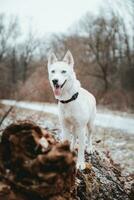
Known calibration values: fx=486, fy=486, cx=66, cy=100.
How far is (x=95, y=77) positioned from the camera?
4741cm

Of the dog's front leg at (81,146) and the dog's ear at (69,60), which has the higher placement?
the dog's ear at (69,60)

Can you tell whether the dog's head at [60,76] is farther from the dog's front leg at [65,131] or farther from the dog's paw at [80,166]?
the dog's paw at [80,166]

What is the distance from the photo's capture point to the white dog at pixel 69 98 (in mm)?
6734

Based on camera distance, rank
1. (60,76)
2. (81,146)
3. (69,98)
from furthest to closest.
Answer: (81,146) → (69,98) → (60,76)

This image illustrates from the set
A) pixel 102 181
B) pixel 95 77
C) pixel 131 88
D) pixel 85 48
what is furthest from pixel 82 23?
pixel 102 181

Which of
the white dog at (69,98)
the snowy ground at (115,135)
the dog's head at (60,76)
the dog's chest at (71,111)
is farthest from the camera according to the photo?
the snowy ground at (115,135)

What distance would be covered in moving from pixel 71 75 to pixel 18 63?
237ft

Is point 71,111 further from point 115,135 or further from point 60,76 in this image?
point 115,135

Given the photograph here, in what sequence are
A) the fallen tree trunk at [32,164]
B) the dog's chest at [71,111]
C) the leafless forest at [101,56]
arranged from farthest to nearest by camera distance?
1. the leafless forest at [101,56]
2. the dog's chest at [71,111]
3. the fallen tree trunk at [32,164]

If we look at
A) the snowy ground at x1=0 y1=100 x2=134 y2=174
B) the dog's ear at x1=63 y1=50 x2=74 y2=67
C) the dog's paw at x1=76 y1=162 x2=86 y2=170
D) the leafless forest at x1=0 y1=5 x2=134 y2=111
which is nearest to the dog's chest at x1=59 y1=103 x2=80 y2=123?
the dog's ear at x1=63 y1=50 x2=74 y2=67

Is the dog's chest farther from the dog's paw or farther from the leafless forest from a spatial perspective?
the leafless forest

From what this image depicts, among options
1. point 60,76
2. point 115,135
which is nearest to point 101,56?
point 115,135

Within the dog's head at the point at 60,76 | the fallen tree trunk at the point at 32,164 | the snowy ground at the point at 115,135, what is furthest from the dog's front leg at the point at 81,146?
the snowy ground at the point at 115,135

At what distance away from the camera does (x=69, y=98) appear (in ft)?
22.8
